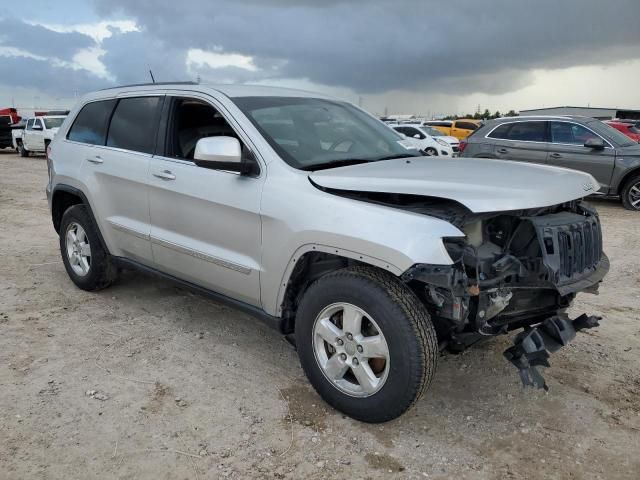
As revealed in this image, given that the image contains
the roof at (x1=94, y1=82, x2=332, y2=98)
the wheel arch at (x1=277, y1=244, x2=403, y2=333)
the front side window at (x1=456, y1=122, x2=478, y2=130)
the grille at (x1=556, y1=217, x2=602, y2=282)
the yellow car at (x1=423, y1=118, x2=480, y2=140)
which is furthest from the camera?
the front side window at (x1=456, y1=122, x2=478, y2=130)

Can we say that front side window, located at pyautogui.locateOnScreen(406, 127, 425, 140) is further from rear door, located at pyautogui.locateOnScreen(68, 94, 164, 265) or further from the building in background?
the building in background

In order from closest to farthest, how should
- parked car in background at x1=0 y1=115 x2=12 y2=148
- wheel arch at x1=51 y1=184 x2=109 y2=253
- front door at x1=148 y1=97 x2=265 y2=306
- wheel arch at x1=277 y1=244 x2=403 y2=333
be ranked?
wheel arch at x1=277 y1=244 x2=403 y2=333 < front door at x1=148 y1=97 x2=265 y2=306 < wheel arch at x1=51 y1=184 x2=109 y2=253 < parked car in background at x1=0 y1=115 x2=12 y2=148

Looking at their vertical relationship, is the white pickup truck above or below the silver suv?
above

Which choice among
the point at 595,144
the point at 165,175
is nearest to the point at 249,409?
the point at 165,175

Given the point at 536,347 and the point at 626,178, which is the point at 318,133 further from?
the point at 626,178

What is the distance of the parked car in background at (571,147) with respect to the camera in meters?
9.99

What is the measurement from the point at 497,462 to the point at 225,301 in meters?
1.93

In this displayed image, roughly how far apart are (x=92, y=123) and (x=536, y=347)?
411 centimetres

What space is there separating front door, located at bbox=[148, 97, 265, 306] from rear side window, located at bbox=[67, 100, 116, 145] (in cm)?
96

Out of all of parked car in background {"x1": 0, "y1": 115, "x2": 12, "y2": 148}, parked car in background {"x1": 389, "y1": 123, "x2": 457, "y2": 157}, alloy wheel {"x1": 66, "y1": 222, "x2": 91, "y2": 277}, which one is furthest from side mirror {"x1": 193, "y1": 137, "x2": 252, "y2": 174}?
parked car in background {"x1": 0, "y1": 115, "x2": 12, "y2": 148}

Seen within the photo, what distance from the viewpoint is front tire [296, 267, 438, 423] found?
2.76 metres

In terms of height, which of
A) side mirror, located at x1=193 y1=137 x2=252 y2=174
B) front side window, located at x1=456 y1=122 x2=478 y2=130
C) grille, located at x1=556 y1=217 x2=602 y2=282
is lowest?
grille, located at x1=556 y1=217 x2=602 y2=282

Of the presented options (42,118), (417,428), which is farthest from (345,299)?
(42,118)

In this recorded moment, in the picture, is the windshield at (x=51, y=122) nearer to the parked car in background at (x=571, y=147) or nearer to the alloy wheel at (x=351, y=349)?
the parked car in background at (x=571, y=147)
